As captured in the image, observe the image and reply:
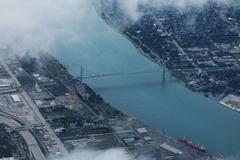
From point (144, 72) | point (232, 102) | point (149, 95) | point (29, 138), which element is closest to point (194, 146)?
point (232, 102)

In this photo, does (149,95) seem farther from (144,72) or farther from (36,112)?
(36,112)

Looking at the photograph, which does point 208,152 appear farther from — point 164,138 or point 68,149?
point 68,149

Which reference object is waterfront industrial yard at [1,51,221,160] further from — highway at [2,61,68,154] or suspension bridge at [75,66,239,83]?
suspension bridge at [75,66,239,83]

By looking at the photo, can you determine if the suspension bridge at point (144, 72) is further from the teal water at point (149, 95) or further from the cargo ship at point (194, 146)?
the cargo ship at point (194, 146)

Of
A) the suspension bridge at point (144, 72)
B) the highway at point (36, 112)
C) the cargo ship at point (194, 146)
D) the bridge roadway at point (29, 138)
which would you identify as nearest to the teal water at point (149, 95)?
the suspension bridge at point (144, 72)

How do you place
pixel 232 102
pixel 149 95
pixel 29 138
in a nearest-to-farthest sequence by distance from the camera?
1. pixel 29 138
2. pixel 232 102
3. pixel 149 95

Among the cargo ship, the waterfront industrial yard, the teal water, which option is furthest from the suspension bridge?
the cargo ship

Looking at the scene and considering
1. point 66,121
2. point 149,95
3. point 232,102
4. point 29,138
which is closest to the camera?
point 29,138
